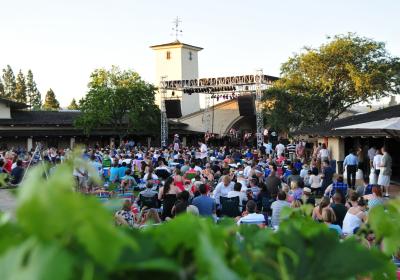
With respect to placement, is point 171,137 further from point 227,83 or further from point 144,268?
point 144,268

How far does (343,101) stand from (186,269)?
34.6 m

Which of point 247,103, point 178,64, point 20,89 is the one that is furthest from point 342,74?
point 20,89

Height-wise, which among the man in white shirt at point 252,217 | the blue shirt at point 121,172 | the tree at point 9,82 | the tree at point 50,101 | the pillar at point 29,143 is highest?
the tree at point 9,82

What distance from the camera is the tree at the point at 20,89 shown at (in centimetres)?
8444

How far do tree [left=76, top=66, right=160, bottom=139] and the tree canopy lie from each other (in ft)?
48.6

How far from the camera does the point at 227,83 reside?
39.6 meters

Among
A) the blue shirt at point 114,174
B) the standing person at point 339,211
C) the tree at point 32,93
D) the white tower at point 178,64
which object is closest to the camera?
the standing person at point 339,211

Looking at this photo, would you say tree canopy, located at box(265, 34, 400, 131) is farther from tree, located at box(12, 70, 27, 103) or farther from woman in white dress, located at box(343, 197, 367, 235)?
tree, located at box(12, 70, 27, 103)

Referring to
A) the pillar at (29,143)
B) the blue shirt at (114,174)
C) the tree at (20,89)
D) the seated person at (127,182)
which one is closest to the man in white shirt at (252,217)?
the seated person at (127,182)

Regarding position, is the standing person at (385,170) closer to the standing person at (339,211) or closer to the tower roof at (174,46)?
the standing person at (339,211)

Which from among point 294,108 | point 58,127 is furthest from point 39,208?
point 58,127

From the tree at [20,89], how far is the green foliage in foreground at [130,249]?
291ft

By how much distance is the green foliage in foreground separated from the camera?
0.74m

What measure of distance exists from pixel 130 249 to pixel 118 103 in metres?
43.7
